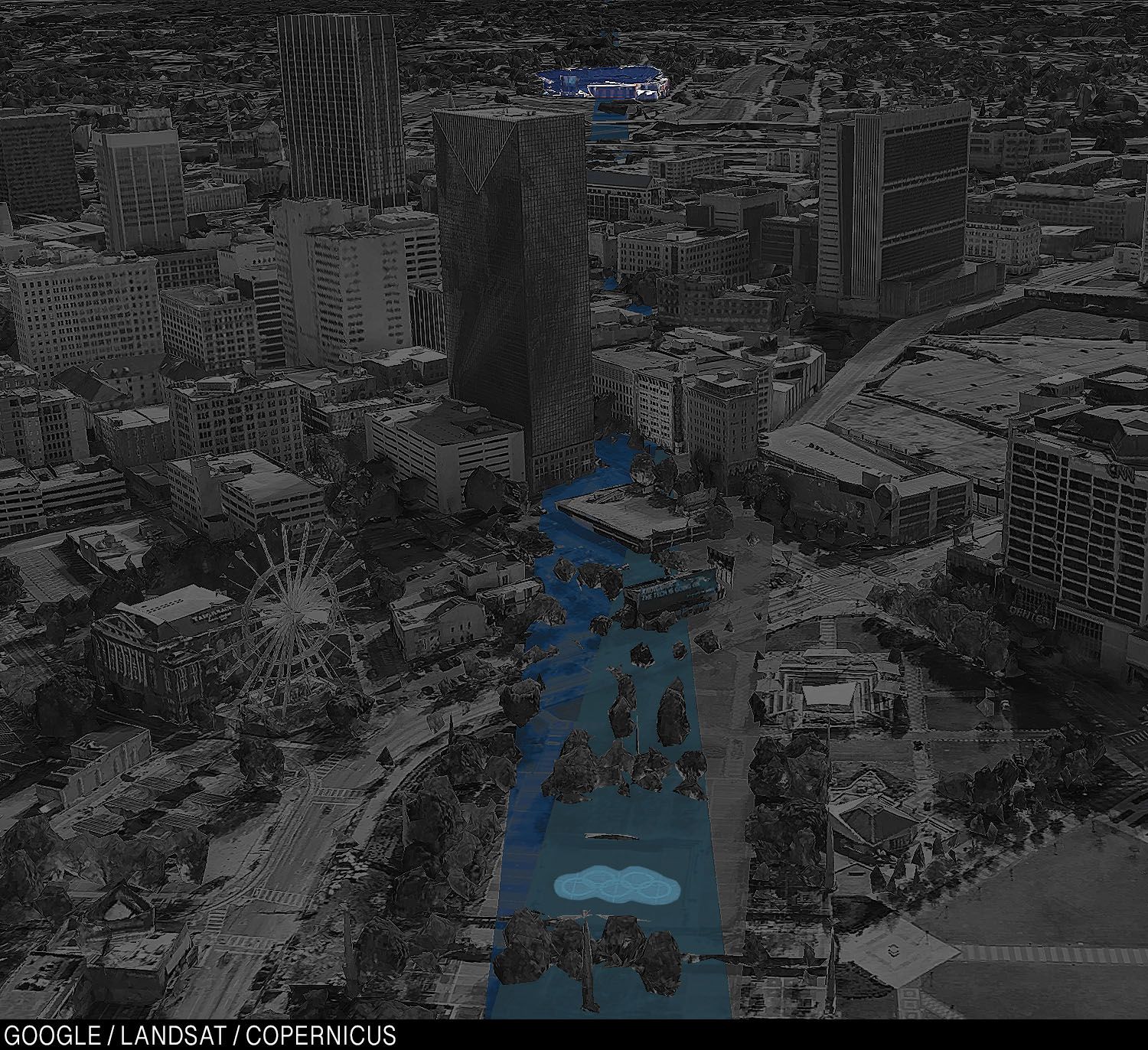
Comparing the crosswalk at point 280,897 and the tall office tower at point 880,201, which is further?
the tall office tower at point 880,201

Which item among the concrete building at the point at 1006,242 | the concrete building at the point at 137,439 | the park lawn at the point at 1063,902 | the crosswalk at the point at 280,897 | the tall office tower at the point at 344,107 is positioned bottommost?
the crosswalk at the point at 280,897

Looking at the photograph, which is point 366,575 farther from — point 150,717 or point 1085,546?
point 1085,546

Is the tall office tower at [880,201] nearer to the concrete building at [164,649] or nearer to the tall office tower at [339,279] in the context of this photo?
the tall office tower at [339,279]

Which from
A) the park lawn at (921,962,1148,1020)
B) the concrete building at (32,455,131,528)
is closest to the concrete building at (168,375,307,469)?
the concrete building at (32,455,131,528)

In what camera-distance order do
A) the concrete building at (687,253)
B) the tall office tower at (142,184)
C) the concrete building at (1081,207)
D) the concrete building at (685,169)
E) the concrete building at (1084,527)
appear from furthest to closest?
the concrete building at (685,169)
the concrete building at (1081,207)
the tall office tower at (142,184)
the concrete building at (687,253)
the concrete building at (1084,527)

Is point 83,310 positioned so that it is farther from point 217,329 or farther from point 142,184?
point 142,184

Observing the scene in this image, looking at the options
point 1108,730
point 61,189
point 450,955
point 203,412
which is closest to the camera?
point 450,955

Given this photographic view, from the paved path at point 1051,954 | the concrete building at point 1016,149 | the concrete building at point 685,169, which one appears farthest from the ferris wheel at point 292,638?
the concrete building at point 1016,149
